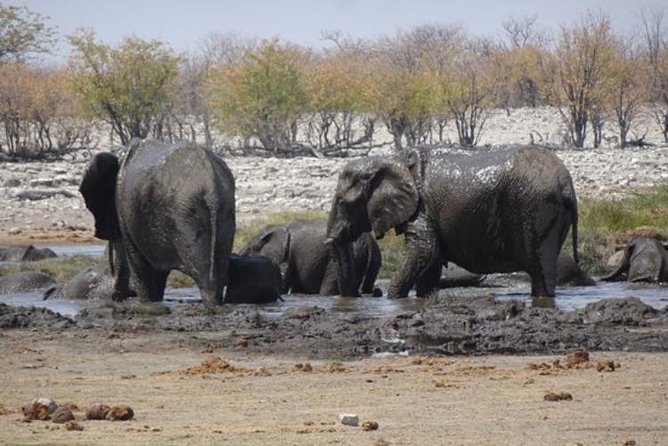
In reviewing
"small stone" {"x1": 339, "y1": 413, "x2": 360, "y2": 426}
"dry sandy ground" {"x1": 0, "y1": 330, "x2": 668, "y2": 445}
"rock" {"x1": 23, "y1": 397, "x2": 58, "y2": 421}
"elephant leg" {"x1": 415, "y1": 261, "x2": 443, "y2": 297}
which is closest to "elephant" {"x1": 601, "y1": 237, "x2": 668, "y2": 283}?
→ "elephant leg" {"x1": 415, "y1": 261, "x2": 443, "y2": 297}

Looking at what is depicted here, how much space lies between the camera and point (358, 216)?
722 inches

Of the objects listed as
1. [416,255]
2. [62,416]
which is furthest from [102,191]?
[62,416]

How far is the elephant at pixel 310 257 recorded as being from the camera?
62.5 feet

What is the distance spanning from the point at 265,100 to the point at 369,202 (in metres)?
44.2

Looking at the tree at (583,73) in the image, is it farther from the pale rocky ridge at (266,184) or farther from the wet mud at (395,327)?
the wet mud at (395,327)

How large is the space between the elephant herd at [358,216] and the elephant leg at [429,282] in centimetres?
2

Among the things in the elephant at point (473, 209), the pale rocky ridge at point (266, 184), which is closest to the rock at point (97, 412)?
the elephant at point (473, 209)

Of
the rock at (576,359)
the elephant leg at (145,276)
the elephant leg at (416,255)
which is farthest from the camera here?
the elephant leg at (416,255)

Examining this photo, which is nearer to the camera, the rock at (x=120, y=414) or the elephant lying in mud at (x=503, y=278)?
the rock at (x=120, y=414)

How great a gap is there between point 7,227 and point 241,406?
2409 cm

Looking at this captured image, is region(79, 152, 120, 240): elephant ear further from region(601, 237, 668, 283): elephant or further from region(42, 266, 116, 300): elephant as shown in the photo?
region(601, 237, 668, 283): elephant

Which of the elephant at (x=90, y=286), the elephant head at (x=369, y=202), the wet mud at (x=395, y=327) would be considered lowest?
the elephant at (x=90, y=286)

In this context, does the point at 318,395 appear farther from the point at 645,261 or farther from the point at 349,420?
the point at 645,261

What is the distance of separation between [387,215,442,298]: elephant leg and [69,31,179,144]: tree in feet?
132
